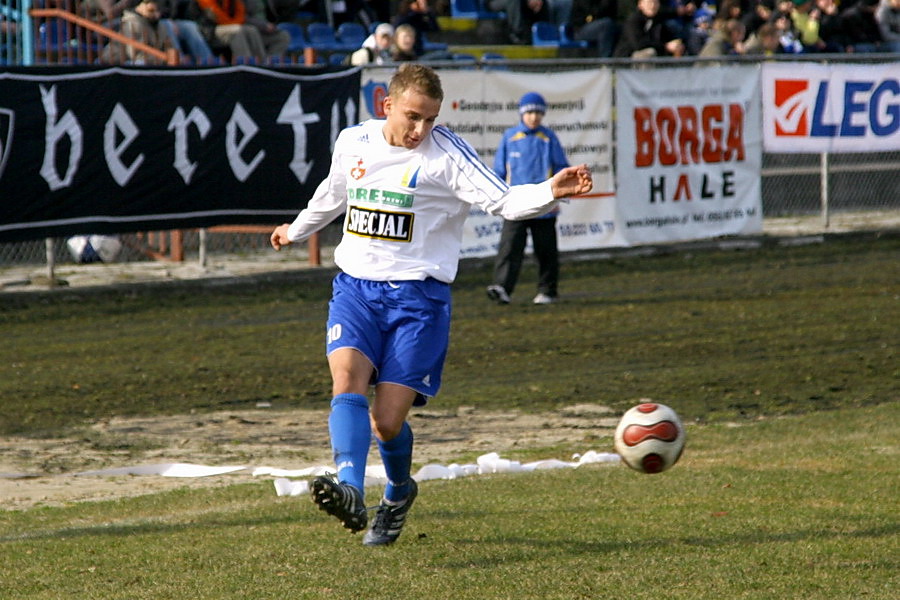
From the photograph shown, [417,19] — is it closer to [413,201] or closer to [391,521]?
[413,201]

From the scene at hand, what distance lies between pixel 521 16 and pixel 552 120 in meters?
7.05

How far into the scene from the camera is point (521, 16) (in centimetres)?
2483

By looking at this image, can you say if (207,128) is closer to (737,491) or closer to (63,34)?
(63,34)

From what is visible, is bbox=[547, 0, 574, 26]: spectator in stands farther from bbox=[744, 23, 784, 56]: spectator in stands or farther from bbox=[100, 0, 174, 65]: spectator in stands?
bbox=[100, 0, 174, 65]: spectator in stands

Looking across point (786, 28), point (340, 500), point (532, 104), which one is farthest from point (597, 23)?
point (340, 500)

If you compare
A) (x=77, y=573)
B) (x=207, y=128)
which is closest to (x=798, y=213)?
(x=207, y=128)

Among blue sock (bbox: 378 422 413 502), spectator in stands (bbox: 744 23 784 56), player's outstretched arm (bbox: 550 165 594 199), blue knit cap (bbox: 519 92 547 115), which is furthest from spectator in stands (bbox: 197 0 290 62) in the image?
player's outstretched arm (bbox: 550 165 594 199)

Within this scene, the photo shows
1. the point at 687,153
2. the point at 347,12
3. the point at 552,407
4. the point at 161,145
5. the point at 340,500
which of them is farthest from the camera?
the point at 347,12

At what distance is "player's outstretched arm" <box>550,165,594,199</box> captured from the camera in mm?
5902

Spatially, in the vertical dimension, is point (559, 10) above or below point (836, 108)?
above

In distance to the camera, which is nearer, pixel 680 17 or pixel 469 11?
Result: pixel 469 11

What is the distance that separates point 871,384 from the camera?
11.1 meters

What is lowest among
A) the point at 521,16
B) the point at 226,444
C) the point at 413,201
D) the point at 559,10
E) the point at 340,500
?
the point at 226,444

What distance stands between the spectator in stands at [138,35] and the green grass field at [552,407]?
3.11m
